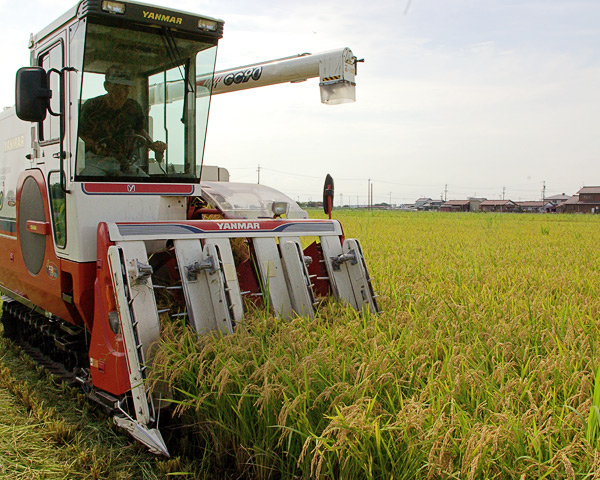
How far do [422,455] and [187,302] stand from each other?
202 cm

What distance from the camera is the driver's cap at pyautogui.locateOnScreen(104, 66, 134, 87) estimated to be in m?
4.30

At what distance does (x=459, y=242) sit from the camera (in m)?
12.5

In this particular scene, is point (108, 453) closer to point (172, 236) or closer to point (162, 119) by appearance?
point (172, 236)

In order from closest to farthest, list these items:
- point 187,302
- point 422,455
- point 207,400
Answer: point 422,455, point 207,400, point 187,302

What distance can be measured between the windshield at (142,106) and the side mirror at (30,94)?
0.92ft

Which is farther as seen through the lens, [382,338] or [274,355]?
[382,338]

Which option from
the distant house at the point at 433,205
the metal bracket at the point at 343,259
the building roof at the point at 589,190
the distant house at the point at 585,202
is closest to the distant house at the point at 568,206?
the distant house at the point at 585,202

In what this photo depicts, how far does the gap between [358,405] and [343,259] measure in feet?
7.56

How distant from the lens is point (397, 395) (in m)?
2.80

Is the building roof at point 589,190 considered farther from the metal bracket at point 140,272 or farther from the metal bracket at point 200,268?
the metal bracket at point 140,272

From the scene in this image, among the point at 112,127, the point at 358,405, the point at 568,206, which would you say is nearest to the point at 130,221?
the point at 112,127

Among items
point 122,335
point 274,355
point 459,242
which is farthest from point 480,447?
point 459,242

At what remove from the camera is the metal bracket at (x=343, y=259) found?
15.7 ft

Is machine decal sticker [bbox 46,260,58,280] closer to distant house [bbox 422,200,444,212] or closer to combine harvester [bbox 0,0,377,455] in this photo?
combine harvester [bbox 0,0,377,455]
